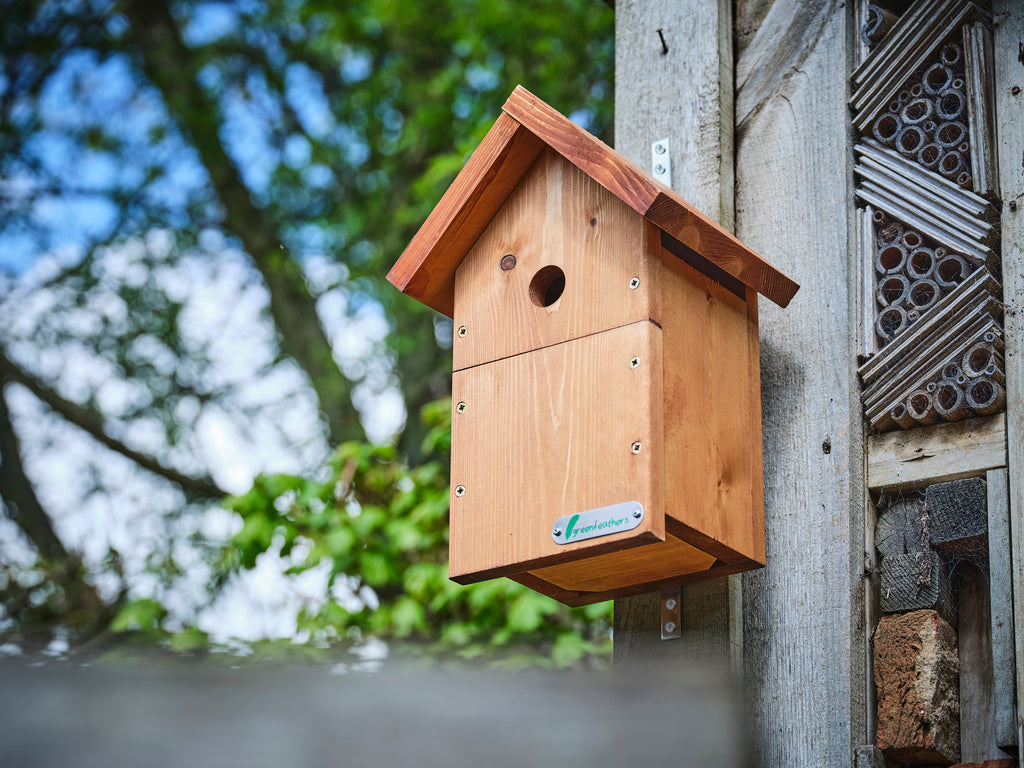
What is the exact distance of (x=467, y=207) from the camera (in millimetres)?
2346

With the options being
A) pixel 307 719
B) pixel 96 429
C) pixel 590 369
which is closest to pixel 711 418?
pixel 590 369

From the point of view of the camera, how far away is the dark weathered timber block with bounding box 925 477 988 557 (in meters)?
2.05

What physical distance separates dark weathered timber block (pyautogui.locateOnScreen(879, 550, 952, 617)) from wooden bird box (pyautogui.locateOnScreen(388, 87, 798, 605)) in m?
0.22

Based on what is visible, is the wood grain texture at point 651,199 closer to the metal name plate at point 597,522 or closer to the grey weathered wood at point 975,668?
the metal name plate at point 597,522

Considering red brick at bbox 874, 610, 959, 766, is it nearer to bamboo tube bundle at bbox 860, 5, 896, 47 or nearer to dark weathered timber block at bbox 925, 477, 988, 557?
dark weathered timber block at bbox 925, 477, 988, 557

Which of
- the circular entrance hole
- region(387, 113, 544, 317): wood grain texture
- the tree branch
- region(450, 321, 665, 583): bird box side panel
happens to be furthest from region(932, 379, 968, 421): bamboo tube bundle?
the tree branch

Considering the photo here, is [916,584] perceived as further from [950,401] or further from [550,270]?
[550,270]

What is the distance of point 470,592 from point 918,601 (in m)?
2.76

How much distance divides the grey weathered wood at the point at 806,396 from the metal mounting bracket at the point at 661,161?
146 millimetres

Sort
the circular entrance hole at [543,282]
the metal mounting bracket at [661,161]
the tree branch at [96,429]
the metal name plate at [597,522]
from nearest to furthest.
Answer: the metal name plate at [597,522]
the circular entrance hole at [543,282]
the metal mounting bracket at [661,161]
the tree branch at [96,429]

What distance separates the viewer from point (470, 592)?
4.68m

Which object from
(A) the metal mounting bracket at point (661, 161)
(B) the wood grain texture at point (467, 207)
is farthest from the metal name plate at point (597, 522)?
(A) the metal mounting bracket at point (661, 161)

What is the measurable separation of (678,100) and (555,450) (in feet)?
3.14

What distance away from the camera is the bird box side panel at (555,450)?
1.94 metres
